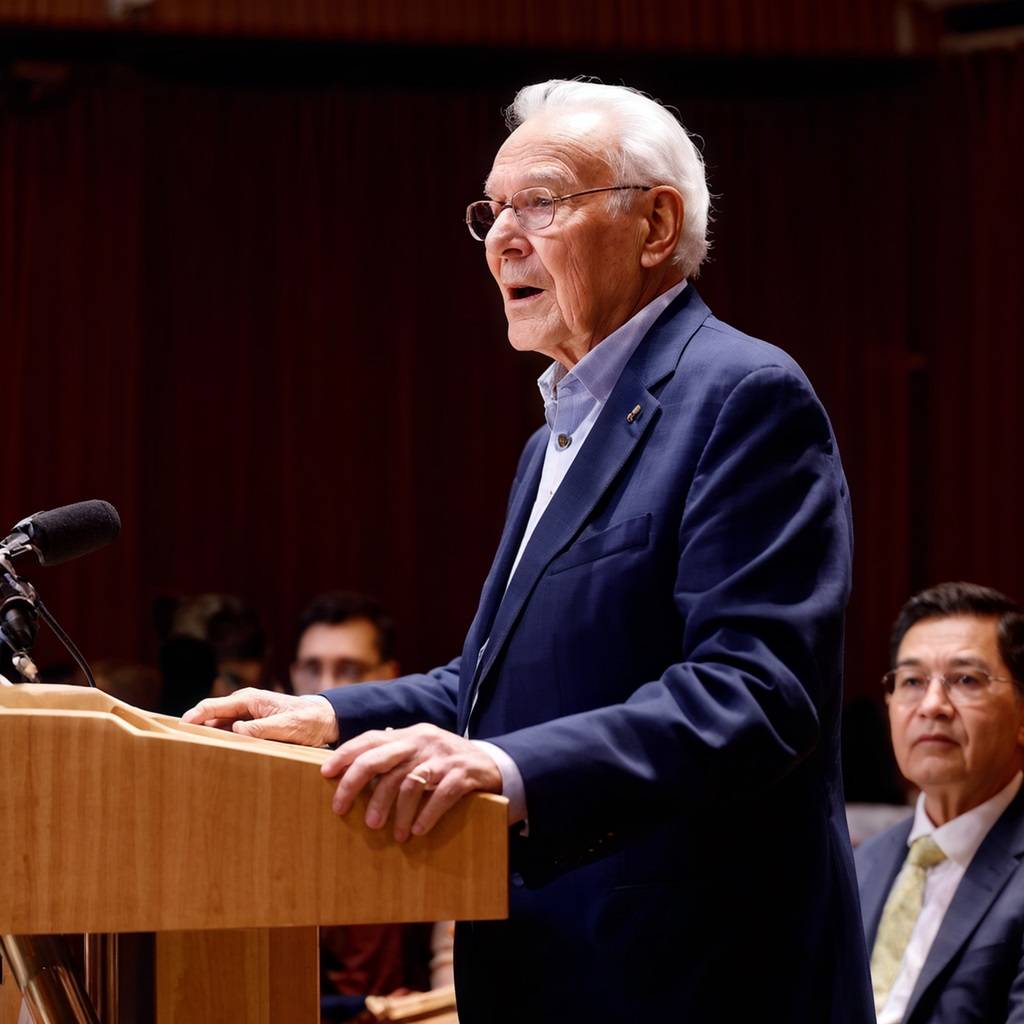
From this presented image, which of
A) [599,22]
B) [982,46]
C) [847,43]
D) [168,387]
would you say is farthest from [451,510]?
[982,46]

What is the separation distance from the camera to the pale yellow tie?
2.78m

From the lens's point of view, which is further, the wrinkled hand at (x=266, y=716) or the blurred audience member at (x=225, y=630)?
the blurred audience member at (x=225, y=630)

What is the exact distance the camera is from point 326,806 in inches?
46.4

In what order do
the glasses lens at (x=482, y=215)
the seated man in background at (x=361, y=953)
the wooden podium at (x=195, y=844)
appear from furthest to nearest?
the seated man in background at (x=361, y=953) → the glasses lens at (x=482, y=215) → the wooden podium at (x=195, y=844)

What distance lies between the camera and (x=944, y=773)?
2861mm

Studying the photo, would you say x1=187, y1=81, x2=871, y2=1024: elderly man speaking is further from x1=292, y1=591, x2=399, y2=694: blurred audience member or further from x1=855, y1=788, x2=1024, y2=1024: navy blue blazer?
x1=292, y1=591, x2=399, y2=694: blurred audience member

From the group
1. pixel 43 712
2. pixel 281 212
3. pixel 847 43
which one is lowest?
pixel 43 712

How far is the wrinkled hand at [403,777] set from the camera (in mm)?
1177

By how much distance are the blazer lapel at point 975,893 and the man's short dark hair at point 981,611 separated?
36 centimetres

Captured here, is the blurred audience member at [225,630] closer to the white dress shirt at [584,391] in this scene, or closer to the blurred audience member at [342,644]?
the blurred audience member at [342,644]

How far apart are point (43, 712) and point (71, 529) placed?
456 mm

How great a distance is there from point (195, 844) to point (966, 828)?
203cm

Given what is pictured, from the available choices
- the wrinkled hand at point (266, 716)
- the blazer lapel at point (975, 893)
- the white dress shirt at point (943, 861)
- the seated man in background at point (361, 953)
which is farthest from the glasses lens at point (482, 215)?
the seated man in background at point (361, 953)

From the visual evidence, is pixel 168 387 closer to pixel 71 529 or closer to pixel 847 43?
pixel 847 43
